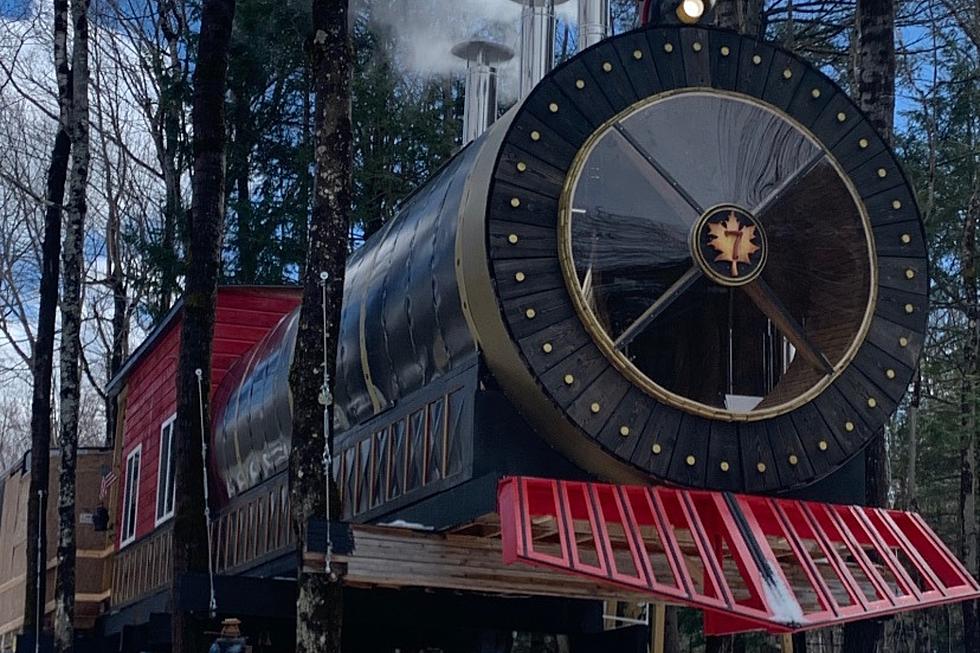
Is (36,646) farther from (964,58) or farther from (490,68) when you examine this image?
(964,58)

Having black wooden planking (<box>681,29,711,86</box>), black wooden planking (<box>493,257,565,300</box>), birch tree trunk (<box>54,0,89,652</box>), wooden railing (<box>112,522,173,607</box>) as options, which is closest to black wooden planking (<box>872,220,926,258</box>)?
black wooden planking (<box>681,29,711,86</box>)

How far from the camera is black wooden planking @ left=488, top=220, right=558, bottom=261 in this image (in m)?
6.94

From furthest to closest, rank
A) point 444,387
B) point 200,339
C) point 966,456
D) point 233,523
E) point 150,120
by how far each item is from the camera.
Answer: point 150,120, point 966,456, point 233,523, point 200,339, point 444,387

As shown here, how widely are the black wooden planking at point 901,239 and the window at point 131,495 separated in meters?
12.5

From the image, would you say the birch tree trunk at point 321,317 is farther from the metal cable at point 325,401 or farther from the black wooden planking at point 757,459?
the black wooden planking at point 757,459

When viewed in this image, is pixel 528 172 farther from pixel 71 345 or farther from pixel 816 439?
pixel 71 345

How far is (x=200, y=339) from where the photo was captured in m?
9.97

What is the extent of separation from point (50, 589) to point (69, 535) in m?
Answer: 9.41

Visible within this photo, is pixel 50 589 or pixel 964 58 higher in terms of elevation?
pixel 964 58

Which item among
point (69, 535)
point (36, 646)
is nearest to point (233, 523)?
point (69, 535)

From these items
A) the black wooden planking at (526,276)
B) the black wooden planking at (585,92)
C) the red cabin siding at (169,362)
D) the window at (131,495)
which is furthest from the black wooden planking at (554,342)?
the window at (131,495)

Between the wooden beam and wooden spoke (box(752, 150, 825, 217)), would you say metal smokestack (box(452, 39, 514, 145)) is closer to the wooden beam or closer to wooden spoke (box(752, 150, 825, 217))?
wooden spoke (box(752, 150, 825, 217))

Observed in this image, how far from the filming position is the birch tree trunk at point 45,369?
50.1ft

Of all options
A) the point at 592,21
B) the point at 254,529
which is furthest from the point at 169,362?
the point at 592,21
